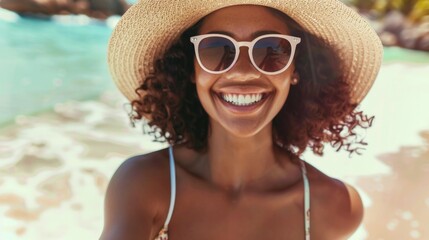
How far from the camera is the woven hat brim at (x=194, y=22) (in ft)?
6.52

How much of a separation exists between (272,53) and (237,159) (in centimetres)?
49

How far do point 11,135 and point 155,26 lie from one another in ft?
17.4

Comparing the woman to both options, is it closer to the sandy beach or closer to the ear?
the ear

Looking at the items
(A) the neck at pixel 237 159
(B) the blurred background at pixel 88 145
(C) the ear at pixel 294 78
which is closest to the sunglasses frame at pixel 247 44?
(C) the ear at pixel 294 78

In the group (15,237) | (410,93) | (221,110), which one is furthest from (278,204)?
(410,93)

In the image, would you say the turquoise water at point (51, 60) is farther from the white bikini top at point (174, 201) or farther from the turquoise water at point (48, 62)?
the white bikini top at point (174, 201)

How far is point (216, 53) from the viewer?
186 cm

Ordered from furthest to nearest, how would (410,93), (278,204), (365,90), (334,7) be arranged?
(410,93), (365,90), (278,204), (334,7)

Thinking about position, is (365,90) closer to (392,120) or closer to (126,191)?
(126,191)

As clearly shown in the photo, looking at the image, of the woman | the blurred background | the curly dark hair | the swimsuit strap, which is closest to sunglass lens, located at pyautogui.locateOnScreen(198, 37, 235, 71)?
the woman

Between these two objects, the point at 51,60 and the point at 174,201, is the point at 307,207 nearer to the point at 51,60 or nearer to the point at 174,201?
the point at 174,201

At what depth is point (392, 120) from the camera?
25.9 feet

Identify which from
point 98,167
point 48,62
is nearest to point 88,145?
point 98,167

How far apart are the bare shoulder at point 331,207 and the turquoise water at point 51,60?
617 cm
